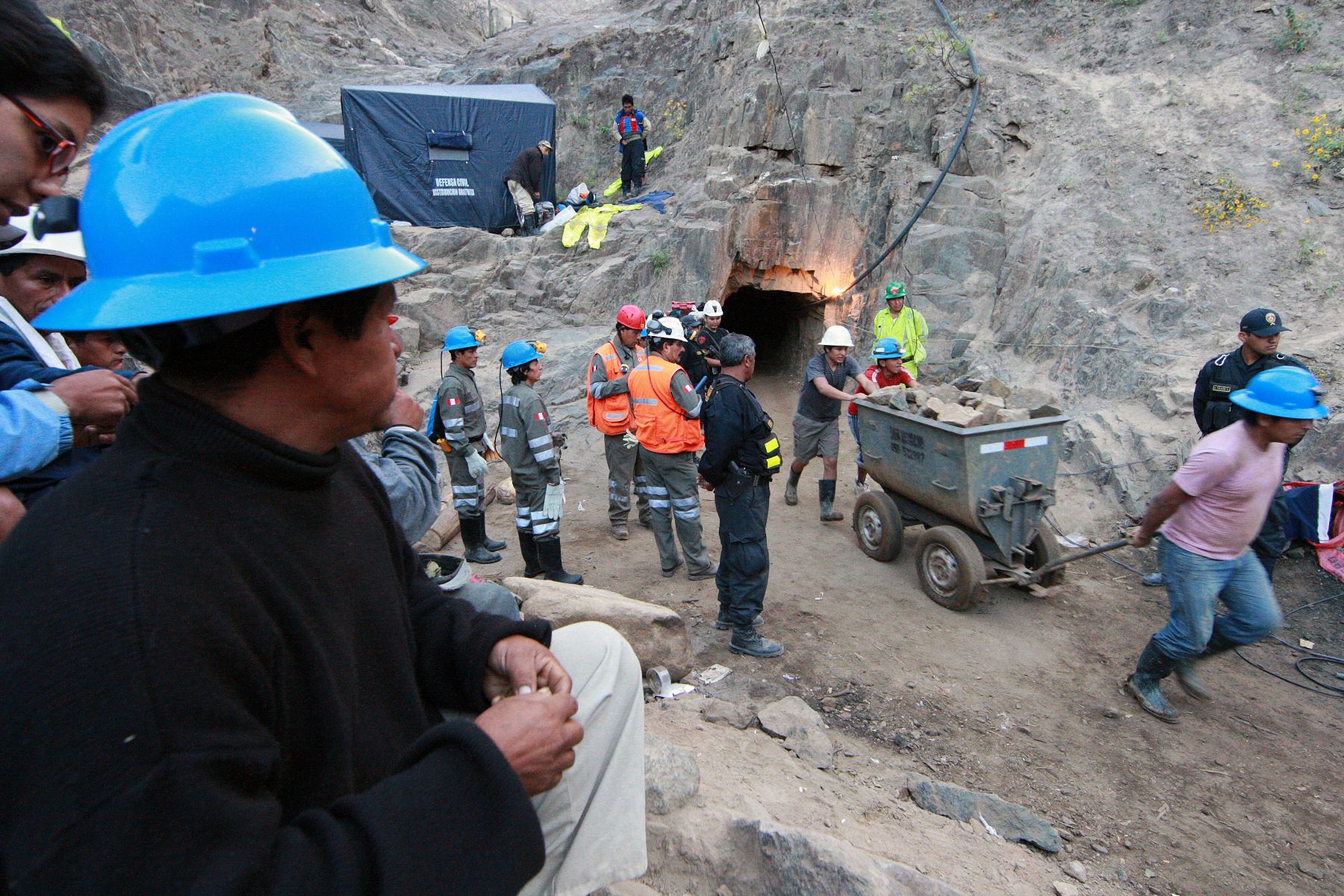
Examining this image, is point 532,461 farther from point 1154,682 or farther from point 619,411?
point 1154,682

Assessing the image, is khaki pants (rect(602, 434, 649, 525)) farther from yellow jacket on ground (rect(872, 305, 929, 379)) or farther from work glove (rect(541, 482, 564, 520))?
yellow jacket on ground (rect(872, 305, 929, 379))

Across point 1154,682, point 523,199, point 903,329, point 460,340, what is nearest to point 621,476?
point 460,340

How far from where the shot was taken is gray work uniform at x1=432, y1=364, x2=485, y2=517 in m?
6.14

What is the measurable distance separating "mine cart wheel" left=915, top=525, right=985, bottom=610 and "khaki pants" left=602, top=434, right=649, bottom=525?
278cm

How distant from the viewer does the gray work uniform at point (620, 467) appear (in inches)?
275

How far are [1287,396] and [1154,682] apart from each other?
1889 millimetres

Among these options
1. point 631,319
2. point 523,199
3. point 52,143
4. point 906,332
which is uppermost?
point 52,143

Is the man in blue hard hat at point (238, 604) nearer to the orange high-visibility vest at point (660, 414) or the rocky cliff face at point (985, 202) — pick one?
the orange high-visibility vest at point (660, 414)

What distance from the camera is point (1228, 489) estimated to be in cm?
377

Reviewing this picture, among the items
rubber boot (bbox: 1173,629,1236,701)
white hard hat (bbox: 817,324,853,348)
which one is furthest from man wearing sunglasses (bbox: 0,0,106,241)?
white hard hat (bbox: 817,324,853,348)

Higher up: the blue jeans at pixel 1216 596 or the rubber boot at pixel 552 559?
the blue jeans at pixel 1216 596

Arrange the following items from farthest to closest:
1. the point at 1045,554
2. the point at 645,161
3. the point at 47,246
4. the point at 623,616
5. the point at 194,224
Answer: the point at 645,161 < the point at 1045,554 < the point at 623,616 < the point at 47,246 < the point at 194,224

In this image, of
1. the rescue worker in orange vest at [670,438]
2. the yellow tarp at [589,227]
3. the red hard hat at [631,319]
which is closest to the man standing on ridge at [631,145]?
the yellow tarp at [589,227]

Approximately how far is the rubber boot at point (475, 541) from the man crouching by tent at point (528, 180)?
22.1ft
